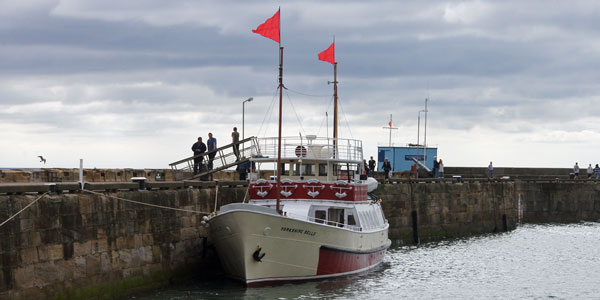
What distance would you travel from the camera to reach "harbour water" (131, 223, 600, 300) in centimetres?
2544

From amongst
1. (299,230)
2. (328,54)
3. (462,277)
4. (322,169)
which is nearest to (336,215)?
(322,169)

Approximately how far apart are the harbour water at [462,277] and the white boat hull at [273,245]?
0.49 meters

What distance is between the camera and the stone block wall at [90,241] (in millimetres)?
19281

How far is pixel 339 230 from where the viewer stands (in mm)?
26719

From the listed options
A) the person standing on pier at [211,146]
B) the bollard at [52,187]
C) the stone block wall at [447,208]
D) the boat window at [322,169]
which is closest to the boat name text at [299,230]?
the boat window at [322,169]

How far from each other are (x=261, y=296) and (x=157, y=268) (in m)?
3.60

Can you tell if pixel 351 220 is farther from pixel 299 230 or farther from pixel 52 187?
pixel 52 187

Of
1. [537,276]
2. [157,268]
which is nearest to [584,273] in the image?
[537,276]

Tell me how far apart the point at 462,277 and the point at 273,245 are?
10.0 metres

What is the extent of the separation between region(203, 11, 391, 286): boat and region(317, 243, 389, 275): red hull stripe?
0.04 metres

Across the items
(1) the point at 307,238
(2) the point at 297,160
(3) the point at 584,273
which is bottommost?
(3) the point at 584,273

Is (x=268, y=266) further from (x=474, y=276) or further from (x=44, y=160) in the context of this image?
(x=44, y=160)

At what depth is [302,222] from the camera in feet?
82.5

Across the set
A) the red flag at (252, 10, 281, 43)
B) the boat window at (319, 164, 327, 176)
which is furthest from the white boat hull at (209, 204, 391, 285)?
the red flag at (252, 10, 281, 43)
